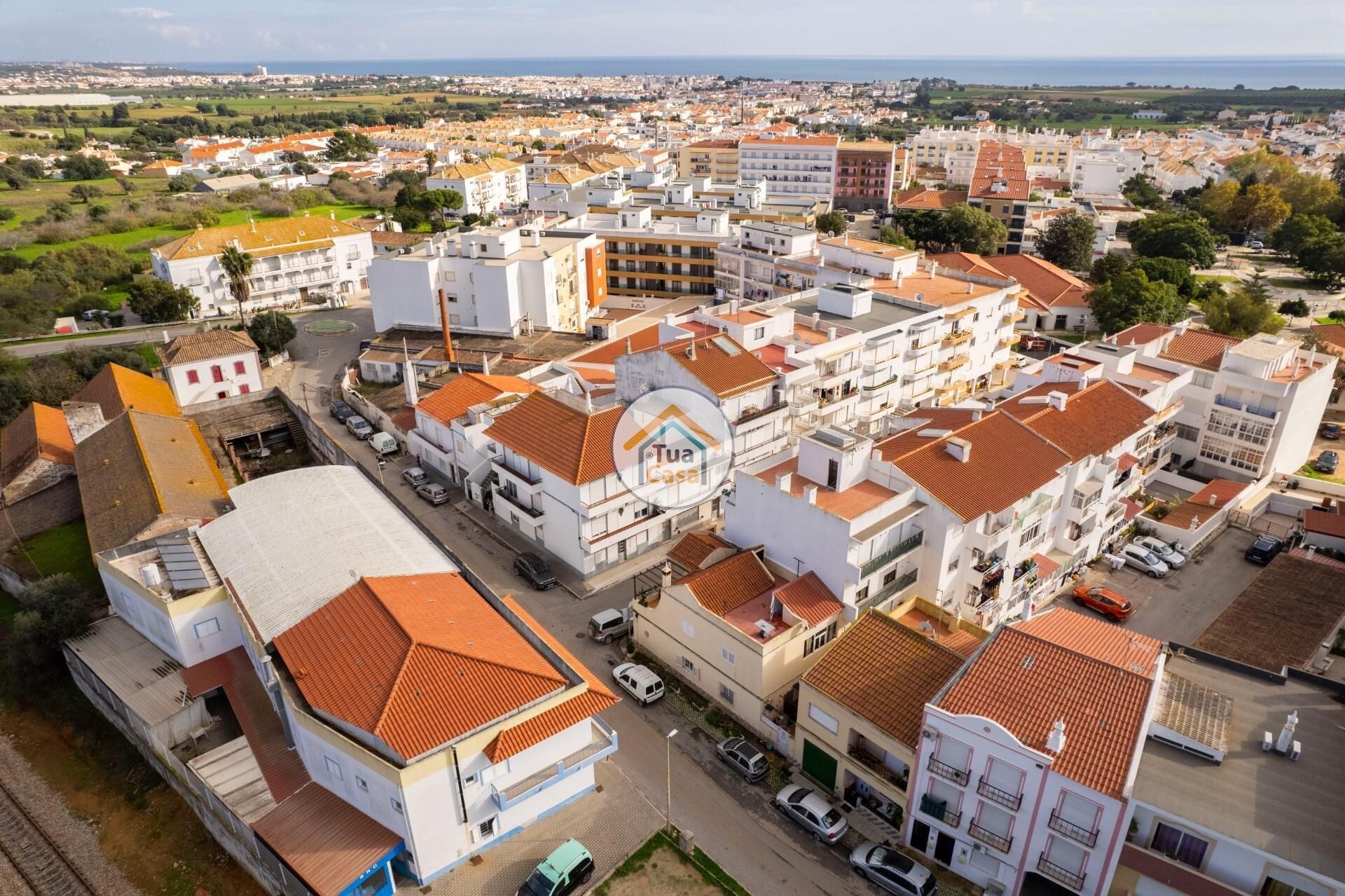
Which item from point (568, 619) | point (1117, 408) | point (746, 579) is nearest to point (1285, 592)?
point (1117, 408)

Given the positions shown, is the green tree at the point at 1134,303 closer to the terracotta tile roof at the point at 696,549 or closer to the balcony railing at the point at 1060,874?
the terracotta tile roof at the point at 696,549

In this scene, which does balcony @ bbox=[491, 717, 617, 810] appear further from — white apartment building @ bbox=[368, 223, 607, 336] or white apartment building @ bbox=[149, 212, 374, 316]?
white apartment building @ bbox=[149, 212, 374, 316]

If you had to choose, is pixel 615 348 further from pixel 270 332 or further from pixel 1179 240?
pixel 1179 240

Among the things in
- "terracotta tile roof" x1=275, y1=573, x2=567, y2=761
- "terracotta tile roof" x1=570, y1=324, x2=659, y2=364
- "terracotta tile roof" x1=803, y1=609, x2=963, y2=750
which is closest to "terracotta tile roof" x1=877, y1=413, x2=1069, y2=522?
"terracotta tile roof" x1=803, y1=609, x2=963, y2=750

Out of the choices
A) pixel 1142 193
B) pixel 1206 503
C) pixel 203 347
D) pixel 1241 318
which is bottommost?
pixel 1206 503

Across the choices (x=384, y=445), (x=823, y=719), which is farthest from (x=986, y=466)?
(x=384, y=445)

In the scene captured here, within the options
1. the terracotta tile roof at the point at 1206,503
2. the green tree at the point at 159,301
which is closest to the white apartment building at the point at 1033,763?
the terracotta tile roof at the point at 1206,503

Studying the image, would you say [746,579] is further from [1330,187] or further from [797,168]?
[1330,187]
